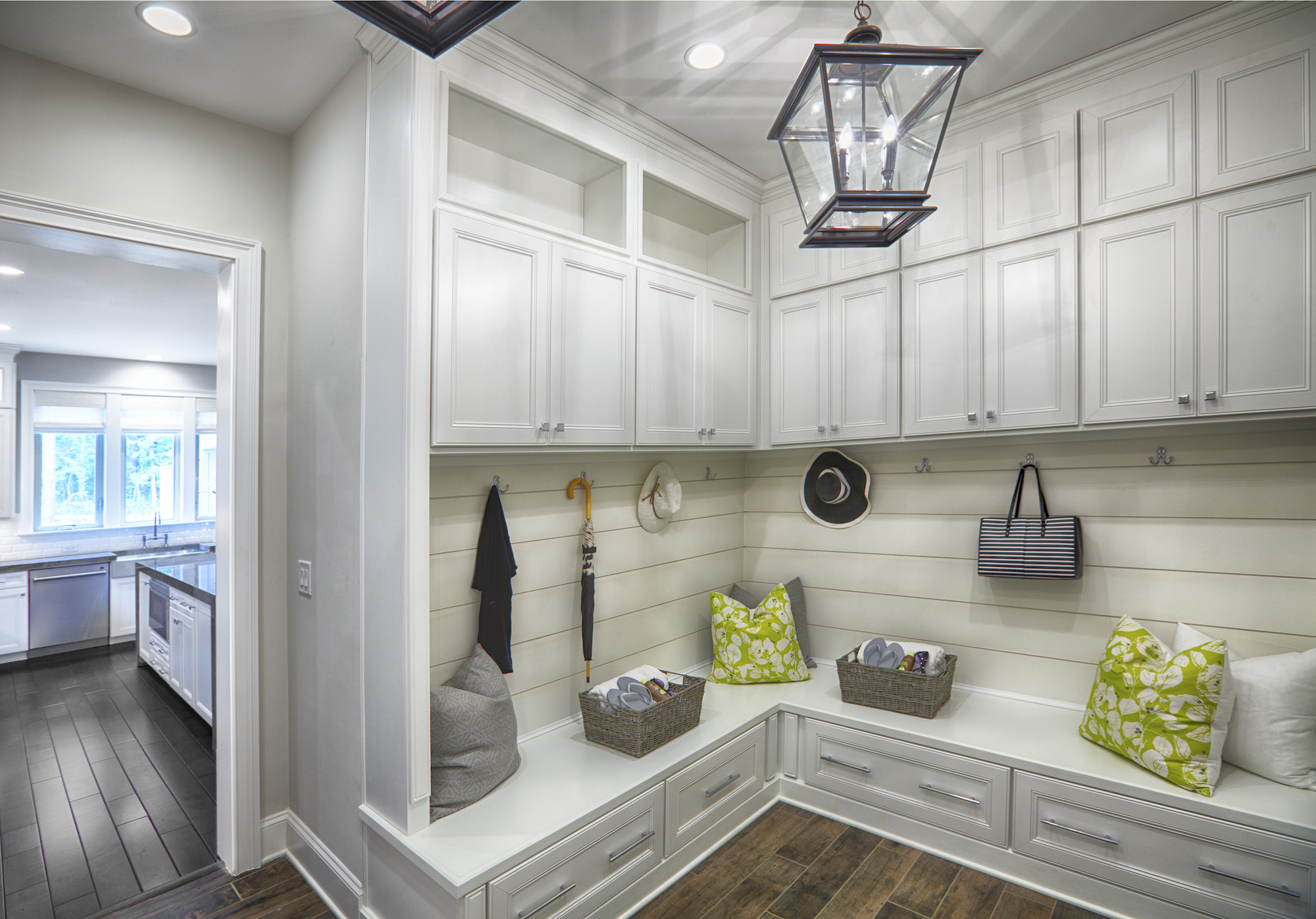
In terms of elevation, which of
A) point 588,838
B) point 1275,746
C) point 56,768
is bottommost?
point 56,768

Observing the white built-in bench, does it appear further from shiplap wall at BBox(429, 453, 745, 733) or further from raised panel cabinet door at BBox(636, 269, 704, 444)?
raised panel cabinet door at BBox(636, 269, 704, 444)

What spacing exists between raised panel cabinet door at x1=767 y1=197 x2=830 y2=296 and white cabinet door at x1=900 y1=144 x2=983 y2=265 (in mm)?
385

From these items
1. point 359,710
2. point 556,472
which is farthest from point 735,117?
point 359,710

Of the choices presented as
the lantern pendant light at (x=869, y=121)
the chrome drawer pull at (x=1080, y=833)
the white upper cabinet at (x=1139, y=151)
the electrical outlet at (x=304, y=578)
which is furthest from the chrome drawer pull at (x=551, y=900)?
the white upper cabinet at (x=1139, y=151)

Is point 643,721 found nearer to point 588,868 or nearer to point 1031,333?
point 588,868

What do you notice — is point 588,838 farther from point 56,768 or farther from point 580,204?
point 56,768

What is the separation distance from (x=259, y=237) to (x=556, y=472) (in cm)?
137

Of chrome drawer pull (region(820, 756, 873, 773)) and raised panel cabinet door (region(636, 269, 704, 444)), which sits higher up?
raised panel cabinet door (region(636, 269, 704, 444))

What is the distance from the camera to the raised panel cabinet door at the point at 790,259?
283cm

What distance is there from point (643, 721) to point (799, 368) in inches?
62.3

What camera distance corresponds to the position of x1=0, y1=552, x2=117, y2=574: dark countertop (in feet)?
16.8

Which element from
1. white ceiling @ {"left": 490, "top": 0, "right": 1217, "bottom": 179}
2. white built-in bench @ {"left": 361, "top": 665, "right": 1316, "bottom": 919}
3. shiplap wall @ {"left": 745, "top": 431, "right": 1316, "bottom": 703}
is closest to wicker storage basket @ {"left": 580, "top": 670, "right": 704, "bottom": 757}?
white built-in bench @ {"left": 361, "top": 665, "right": 1316, "bottom": 919}

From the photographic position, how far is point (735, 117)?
2.47 m

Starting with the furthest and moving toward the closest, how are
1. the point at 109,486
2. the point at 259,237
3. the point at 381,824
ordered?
the point at 109,486 → the point at 259,237 → the point at 381,824
